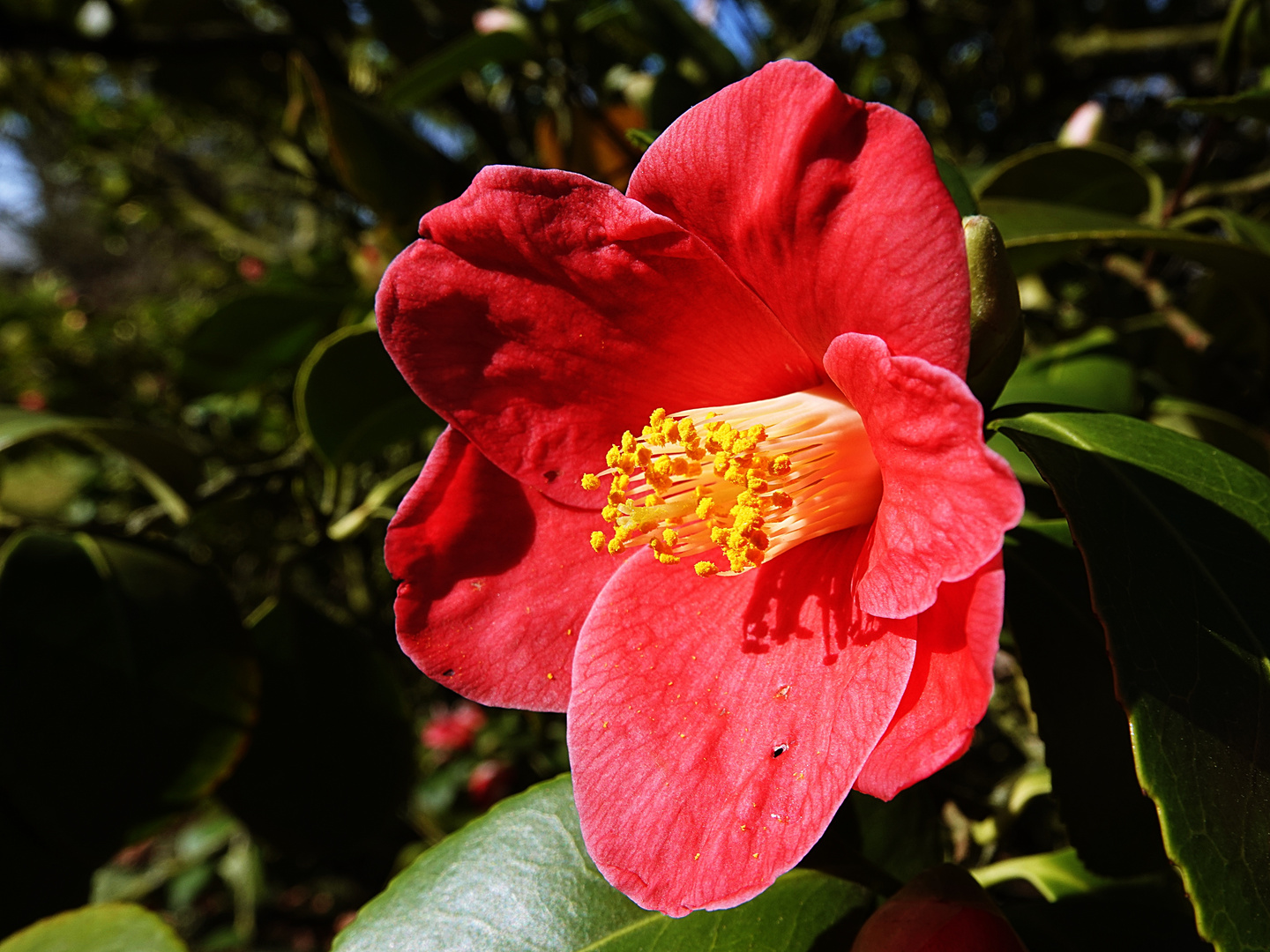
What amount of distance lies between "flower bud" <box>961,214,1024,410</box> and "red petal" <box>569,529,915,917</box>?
18cm

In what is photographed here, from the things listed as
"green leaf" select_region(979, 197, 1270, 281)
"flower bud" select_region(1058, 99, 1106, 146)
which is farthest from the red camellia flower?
"flower bud" select_region(1058, 99, 1106, 146)

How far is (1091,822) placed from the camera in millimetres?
638

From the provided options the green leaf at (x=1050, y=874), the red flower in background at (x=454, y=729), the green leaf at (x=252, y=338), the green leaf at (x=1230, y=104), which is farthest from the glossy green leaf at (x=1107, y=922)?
the red flower in background at (x=454, y=729)

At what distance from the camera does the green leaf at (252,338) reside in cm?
129

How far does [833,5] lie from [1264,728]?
62.1 inches

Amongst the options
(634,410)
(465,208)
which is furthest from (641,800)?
(465,208)

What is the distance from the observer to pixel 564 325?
2.10ft

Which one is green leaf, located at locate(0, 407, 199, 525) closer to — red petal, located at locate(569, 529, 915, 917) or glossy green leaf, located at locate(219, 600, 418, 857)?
glossy green leaf, located at locate(219, 600, 418, 857)

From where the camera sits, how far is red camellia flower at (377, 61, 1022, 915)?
19.1 inches

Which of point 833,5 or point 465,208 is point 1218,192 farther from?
point 465,208

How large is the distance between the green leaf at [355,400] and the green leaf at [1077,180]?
0.73 m

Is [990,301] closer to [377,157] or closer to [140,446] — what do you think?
[377,157]

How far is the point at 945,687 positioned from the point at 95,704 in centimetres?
80

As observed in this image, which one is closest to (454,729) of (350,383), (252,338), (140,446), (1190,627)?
(252,338)
